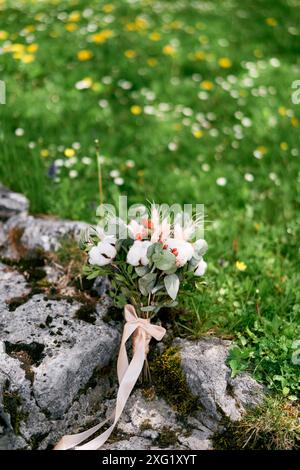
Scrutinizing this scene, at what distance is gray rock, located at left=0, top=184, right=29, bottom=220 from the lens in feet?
13.2

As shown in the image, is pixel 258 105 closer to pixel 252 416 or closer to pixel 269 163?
pixel 269 163

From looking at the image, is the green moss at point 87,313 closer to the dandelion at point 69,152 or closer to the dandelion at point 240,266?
the dandelion at point 240,266

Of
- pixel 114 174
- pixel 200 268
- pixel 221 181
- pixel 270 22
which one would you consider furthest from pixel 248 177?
pixel 270 22

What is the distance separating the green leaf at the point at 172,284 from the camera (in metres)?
2.70

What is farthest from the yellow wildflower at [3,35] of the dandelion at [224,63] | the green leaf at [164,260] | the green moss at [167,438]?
the green moss at [167,438]

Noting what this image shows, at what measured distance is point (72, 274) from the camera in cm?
340

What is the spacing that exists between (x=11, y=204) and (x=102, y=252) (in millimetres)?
1552

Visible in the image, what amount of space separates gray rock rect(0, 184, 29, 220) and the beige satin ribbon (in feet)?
5.07

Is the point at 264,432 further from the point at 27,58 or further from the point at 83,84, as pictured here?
the point at 27,58

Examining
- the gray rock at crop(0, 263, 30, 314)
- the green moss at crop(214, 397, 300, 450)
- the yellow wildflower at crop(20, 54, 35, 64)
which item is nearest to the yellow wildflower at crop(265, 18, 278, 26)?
the yellow wildflower at crop(20, 54, 35, 64)

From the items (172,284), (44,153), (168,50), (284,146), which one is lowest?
(284,146)

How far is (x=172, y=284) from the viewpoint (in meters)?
2.71

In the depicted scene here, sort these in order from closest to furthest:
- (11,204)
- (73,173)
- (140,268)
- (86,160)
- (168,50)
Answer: (140,268), (11,204), (73,173), (86,160), (168,50)
